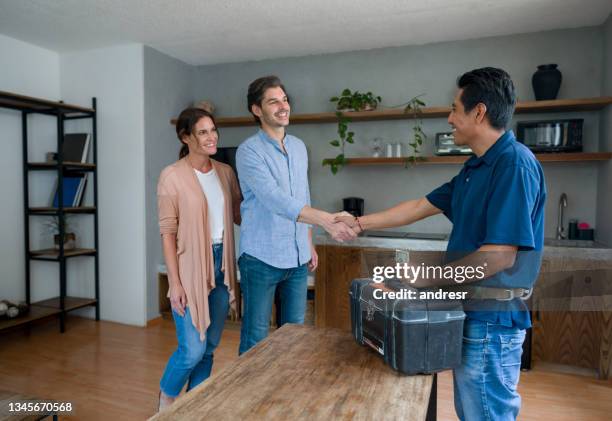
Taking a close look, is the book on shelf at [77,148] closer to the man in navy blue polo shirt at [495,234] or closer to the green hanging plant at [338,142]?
the green hanging plant at [338,142]

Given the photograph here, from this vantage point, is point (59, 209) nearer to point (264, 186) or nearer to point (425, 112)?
point (264, 186)

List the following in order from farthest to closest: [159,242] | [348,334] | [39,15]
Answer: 1. [159,242]
2. [39,15]
3. [348,334]

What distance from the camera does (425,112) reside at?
11.8ft

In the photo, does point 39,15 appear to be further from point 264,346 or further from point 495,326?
point 495,326

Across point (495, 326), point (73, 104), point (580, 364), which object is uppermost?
point (73, 104)

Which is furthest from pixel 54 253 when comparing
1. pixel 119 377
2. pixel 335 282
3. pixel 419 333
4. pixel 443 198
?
pixel 419 333

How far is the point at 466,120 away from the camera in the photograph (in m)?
1.31

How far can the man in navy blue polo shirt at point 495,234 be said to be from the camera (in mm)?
1162

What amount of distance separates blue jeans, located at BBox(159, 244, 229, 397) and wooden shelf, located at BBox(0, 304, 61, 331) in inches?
78.3

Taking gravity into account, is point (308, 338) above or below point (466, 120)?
below

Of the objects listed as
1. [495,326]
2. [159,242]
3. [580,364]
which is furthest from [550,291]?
[159,242]

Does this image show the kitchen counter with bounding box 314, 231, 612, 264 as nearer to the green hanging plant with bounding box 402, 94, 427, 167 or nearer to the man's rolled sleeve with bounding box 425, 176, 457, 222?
the green hanging plant with bounding box 402, 94, 427, 167

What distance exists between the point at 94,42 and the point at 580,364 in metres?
4.46

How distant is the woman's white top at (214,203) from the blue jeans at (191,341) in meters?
0.06
